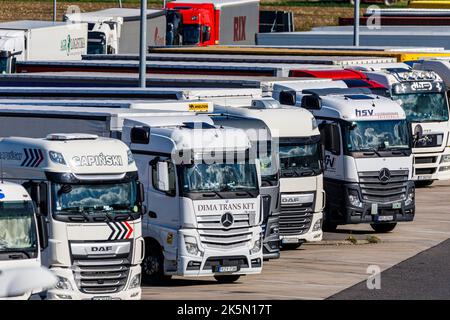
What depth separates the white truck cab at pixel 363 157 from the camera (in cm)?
3356

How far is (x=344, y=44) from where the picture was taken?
61406 mm

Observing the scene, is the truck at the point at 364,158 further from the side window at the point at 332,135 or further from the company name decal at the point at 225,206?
the company name decal at the point at 225,206

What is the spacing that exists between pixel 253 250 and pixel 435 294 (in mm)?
3430

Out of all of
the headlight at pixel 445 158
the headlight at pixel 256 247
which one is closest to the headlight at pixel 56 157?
the headlight at pixel 256 247

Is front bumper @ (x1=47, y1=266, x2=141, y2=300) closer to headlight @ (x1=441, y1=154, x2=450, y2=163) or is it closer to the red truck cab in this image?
the red truck cab

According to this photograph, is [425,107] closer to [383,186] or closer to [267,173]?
[383,186]

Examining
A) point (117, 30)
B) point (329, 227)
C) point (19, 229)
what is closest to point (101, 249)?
point (19, 229)

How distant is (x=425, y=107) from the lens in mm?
41875

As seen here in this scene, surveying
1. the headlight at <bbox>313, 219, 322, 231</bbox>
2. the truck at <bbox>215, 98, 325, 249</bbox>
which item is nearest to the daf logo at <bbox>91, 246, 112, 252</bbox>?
the truck at <bbox>215, 98, 325, 249</bbox>

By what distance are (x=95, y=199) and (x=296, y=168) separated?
25.4 feet

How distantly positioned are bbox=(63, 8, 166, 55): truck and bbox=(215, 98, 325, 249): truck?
35.2 metres

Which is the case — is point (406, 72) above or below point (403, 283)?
above
